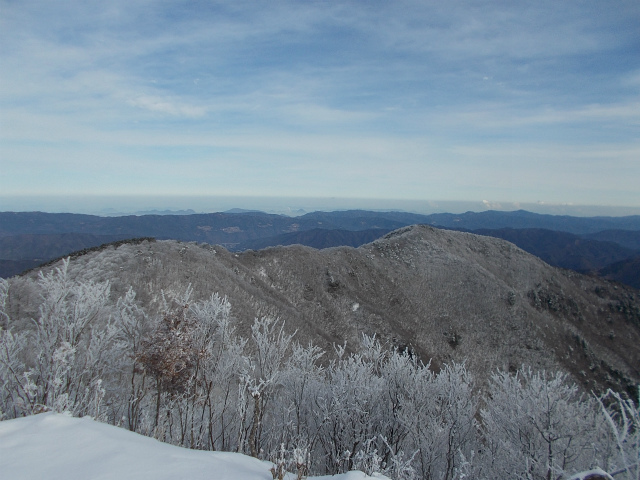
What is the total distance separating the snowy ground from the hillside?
18.9 metres

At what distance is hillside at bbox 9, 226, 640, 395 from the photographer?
30.0m

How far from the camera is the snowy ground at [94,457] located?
15.1 feet

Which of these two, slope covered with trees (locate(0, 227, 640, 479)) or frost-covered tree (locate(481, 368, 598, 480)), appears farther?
slope covered with trees (locate(0, 227, 640, 479))

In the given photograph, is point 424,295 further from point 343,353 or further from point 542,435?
point 542,435

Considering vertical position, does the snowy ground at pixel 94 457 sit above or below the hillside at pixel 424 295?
above

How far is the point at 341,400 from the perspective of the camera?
41.1ft

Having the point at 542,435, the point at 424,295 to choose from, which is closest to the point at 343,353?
the point at 542,435

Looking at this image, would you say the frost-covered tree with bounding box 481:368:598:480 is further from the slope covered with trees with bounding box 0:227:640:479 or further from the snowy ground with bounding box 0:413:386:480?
the snowy ground with bounding box 0:413:386:480

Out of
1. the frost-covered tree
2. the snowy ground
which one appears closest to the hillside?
the snowy ground

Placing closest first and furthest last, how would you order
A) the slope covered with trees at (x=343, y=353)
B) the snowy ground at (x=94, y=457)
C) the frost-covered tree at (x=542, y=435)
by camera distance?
the snowy ground at (x=94, y=457) → the frost-covered tree at (x=542, y=435) → the slope covered with trees at (x=343, y=353)

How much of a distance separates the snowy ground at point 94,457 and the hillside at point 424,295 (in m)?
18.9

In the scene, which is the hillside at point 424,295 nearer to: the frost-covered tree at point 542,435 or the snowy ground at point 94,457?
the snowy ground at point 94,457

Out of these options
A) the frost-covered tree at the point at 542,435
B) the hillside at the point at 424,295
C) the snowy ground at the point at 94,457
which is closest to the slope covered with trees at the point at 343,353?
the frost-covered tree at the point at 542,435

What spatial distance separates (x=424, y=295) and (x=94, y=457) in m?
54.3
